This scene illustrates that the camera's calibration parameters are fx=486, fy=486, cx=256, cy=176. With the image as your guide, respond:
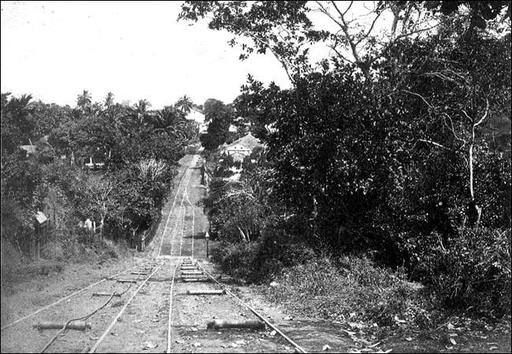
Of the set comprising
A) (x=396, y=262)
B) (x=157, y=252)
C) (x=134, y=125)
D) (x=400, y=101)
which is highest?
(x=134, y=125)

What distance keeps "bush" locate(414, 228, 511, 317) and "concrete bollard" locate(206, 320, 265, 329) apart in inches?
162

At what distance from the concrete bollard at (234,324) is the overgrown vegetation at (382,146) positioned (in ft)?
8.32

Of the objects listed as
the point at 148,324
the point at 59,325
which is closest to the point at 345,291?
the point at 148,324

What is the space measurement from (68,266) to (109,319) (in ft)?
48.4

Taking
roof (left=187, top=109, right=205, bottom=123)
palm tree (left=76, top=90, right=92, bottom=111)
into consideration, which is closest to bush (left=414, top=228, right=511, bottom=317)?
palm tree (left=76, top=90, right=92, bottom=111)

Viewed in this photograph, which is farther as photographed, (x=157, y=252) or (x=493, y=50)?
(x=157, y=252)

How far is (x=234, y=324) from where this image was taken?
959cm

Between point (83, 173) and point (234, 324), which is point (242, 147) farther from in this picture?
point (234, 324)

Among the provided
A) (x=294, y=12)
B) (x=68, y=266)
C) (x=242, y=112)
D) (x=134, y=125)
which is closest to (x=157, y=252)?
(x=134, y=125)

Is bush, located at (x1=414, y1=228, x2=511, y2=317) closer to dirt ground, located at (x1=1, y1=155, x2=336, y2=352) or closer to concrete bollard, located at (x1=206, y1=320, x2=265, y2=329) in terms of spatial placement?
dirt ground, located at (x1=1, y1=155, x2=336, y2=352)

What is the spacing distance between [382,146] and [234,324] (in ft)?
25.9

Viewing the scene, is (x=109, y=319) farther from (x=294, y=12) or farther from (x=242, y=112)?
(x=294, y=12)

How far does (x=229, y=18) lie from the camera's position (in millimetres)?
16891

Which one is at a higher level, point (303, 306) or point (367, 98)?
point (367, 98)
